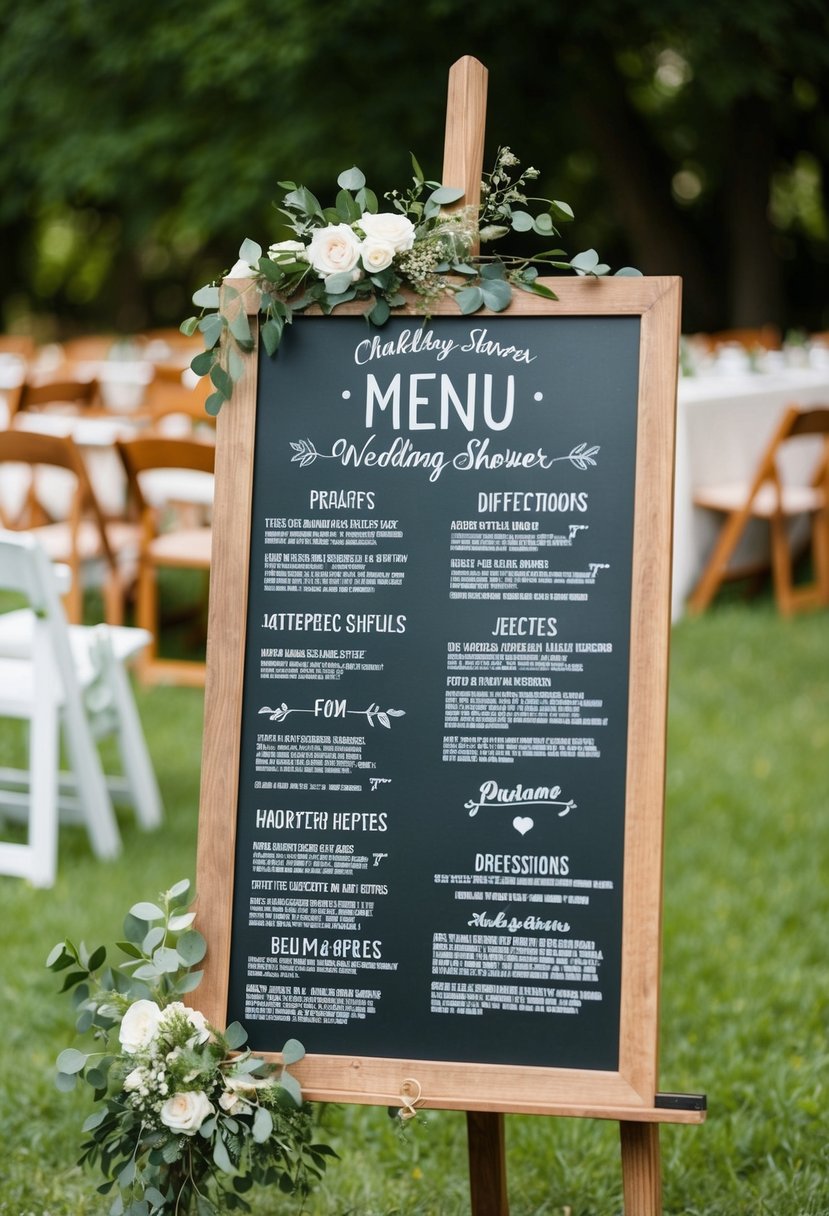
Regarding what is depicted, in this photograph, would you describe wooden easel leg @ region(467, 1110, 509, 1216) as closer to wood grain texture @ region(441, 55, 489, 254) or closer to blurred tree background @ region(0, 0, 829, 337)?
wood grain texture @ region(441, 55, 489, 254)

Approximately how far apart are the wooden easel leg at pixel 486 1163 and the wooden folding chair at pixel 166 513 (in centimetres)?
340

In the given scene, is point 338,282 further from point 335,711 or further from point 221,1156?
point 221,1156

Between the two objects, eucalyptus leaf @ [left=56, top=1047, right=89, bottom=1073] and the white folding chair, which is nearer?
→ eucalyptus leaf @ [left=56, top=1047, right=89, bottom=1073]

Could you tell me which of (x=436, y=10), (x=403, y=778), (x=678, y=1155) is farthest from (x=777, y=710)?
(x=436, y=10)

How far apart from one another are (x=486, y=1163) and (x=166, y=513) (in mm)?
6128

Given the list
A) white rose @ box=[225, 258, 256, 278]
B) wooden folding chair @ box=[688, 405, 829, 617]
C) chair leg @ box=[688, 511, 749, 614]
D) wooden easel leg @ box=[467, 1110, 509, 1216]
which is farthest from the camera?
chair leg @ box=[688, 511, 749, 614]

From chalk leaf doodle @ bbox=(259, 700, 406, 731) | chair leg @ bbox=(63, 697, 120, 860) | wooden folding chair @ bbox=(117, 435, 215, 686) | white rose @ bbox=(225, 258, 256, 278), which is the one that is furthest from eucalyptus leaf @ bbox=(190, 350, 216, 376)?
wooden folding chair @ bbox=(117, 435, 215, 686)

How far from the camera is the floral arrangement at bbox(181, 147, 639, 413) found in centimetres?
229

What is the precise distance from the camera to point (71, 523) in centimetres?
639

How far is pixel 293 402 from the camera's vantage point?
2.37 metres

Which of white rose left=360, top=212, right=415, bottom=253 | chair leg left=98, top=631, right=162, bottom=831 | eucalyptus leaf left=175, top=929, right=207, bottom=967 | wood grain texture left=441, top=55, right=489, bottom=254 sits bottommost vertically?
eucalyptus leaf left=175, top=929, right=207, bottom=967

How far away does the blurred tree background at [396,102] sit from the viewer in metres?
14.0

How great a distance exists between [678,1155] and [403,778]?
122cm

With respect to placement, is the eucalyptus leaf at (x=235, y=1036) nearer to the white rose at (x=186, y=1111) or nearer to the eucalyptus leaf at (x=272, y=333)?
the white rose at (x=186, y=1111)
